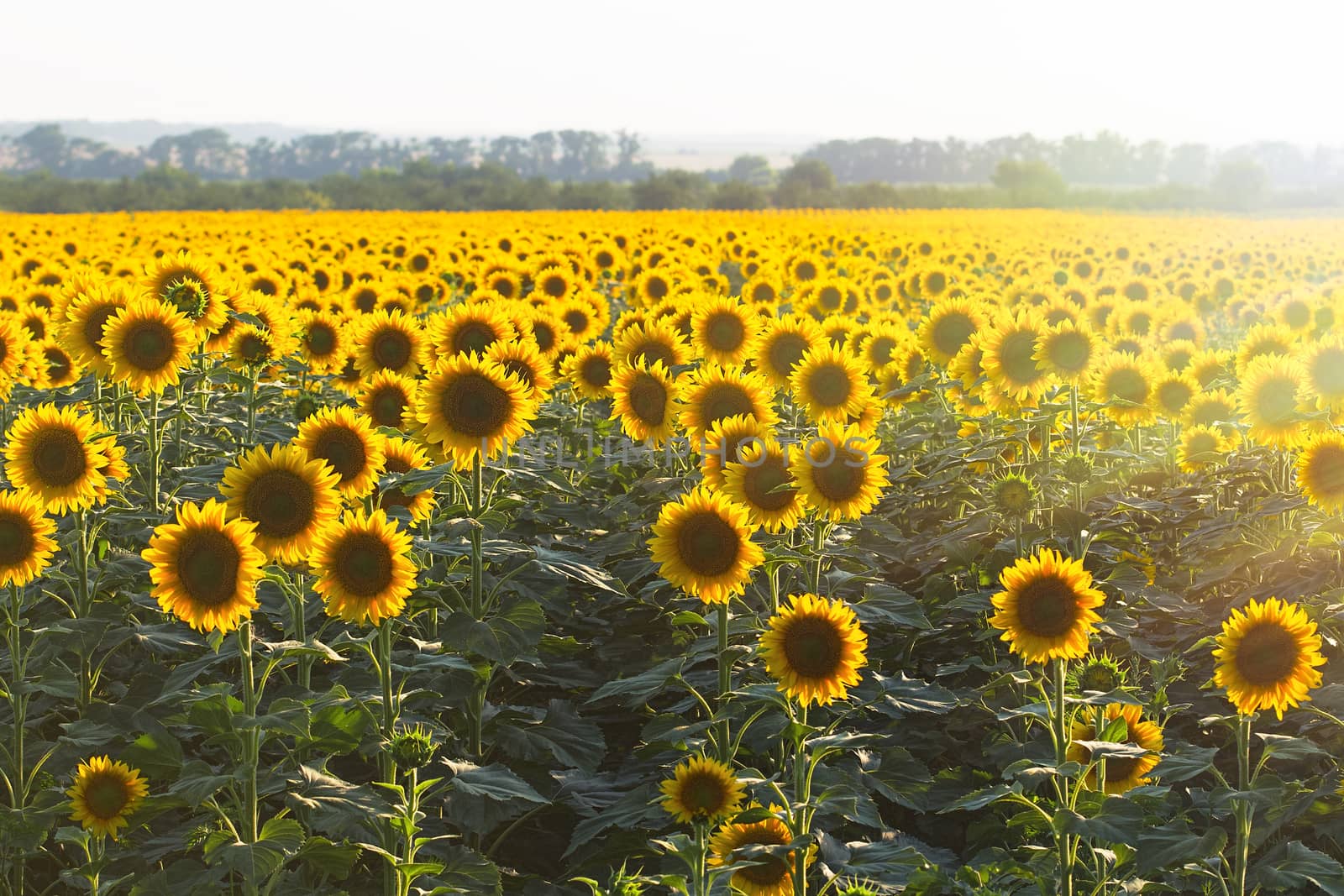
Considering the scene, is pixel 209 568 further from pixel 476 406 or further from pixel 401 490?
pixel 476 406

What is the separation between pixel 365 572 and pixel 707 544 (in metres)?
1.13

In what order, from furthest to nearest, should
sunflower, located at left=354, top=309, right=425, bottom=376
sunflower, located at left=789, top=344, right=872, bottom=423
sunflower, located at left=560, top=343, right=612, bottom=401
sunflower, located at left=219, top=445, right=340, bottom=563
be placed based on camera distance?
sunflower, located at left=560, top=343, right=612, bottom=401
sunflower, located at left=354, top=309, right=425, bottom=376
sunflower, located at left=789, top=344, right=872, bottom=423
sunflower, located at left=219, top=445, right=340, bottom=563

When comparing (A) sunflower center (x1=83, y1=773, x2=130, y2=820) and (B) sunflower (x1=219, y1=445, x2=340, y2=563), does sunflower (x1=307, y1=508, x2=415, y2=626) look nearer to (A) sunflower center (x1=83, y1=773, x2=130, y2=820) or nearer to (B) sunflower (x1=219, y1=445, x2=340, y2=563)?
(B) sunflower (x1=219, y1=445, x2=340, y2=563)

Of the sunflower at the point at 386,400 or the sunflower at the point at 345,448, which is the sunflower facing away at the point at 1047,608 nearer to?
the sunflower at the point at 345,448

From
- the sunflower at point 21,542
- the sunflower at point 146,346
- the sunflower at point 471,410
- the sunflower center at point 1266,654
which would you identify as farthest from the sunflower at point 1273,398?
the sunflower at point 21,542

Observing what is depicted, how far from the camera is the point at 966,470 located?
6816mm

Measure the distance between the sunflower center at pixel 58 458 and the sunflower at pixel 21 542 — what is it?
20 centimetres

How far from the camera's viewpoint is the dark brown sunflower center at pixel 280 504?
13.2ft

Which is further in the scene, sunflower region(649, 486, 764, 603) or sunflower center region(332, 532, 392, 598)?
sunflower region(649, 486, 764, 603)

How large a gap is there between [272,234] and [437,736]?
20.9 m

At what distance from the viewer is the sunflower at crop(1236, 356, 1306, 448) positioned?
5.92m

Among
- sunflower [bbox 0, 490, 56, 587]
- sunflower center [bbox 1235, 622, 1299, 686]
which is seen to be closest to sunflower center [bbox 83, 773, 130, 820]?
sunflower [bbox 0, 490, 56, 587]

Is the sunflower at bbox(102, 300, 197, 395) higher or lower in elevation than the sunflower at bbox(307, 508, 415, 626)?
higher

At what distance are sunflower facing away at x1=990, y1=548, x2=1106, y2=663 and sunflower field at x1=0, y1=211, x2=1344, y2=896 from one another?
0.5 inches
